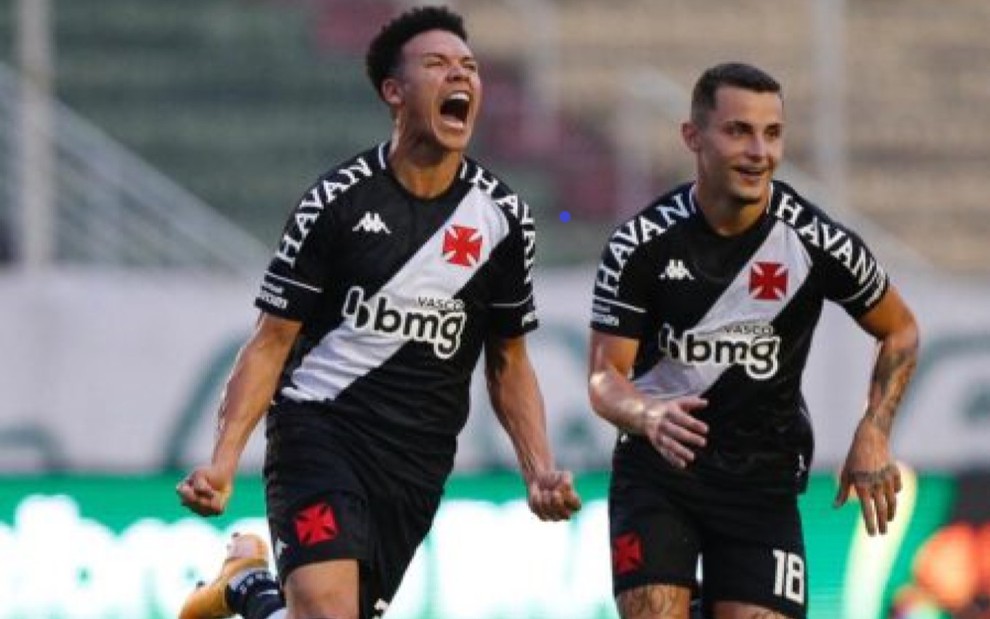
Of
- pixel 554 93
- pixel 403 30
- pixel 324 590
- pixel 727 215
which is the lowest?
pixel 324 590

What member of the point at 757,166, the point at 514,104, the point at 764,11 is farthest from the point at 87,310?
the point at 757,166

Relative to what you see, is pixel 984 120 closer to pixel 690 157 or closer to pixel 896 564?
pixel 690 157

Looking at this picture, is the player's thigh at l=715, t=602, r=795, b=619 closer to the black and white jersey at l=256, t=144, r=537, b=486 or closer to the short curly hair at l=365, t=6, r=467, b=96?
the black and white jersey at l=256, t=144, r=537, b=486

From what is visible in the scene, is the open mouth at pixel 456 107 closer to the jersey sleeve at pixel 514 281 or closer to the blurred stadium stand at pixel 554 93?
the jersey sleeve at pixel 514 281

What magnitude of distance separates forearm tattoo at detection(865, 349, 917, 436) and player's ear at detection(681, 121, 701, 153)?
0.82 meters

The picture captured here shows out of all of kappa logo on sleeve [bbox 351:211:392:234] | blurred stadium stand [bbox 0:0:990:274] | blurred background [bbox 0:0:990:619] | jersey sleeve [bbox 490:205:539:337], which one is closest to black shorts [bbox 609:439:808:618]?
jersey sleeve [bbox 490:205:539:337]

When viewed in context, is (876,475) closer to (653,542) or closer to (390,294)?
(653,542)

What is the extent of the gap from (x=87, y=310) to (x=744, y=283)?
604cm

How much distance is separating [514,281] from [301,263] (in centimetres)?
64

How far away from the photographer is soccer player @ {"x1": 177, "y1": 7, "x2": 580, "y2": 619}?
25.8 feet

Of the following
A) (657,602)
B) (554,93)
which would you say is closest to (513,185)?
(554,93)

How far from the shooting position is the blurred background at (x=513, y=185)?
11516 millimetres

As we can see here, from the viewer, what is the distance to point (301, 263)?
7879 mm

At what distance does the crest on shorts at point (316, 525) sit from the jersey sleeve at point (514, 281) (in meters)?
0.79
